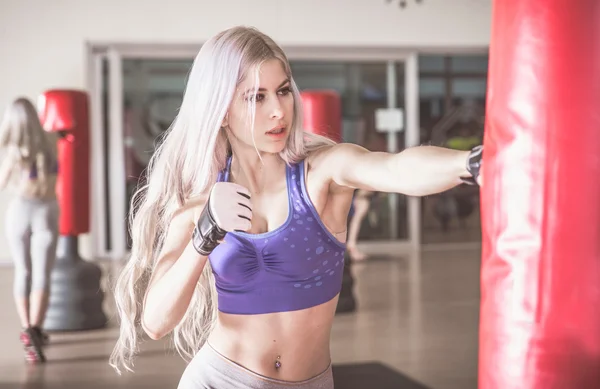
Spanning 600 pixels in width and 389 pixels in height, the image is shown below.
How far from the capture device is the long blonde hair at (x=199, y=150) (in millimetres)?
1541

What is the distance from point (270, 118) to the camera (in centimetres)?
155

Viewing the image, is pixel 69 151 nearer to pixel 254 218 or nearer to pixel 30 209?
pixel 30 209

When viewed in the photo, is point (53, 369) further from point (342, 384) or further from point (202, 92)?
point (202, 92)

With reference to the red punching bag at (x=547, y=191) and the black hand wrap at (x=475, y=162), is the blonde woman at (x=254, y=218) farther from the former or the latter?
the red punching bag at (x=547, y=191)

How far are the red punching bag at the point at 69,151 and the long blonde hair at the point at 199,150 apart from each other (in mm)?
3507

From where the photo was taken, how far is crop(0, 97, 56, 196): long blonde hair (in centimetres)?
427

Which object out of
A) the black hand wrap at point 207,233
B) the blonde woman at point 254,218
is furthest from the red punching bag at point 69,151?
the black hand wrap at point 207,233

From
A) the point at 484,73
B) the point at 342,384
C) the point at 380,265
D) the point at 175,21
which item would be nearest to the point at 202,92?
the point at 342,384

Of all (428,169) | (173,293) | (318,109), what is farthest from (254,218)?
(318,109)

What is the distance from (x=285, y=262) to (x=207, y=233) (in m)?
0.23

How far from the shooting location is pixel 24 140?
14.0ft

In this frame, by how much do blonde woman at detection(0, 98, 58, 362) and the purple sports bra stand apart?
2.93 m

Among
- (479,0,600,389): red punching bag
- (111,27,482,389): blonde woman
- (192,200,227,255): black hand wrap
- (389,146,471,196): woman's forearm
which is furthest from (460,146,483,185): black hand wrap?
(192,200,227,255): black hand wrap

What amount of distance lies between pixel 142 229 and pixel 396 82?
7.93m
